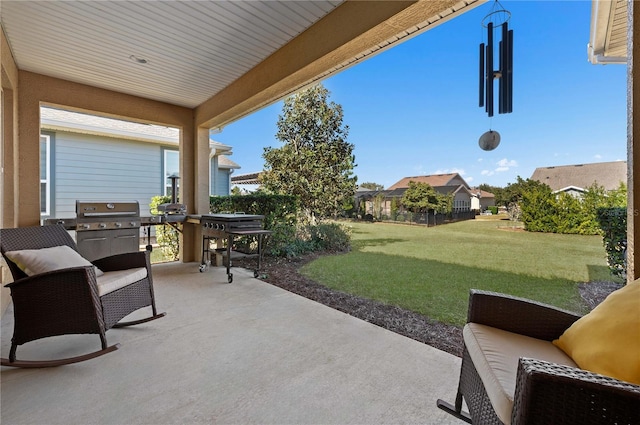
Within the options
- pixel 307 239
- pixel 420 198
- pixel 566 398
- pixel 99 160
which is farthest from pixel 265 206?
pixel 566 398

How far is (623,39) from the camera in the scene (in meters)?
3.15

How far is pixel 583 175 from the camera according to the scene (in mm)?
3539

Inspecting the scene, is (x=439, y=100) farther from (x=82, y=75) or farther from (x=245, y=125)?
(x=82, y=75)

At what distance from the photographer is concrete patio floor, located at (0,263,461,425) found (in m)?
1.64

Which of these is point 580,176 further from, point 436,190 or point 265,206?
point 265,206

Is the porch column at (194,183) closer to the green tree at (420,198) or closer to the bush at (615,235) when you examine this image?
the green tree at (420,198)

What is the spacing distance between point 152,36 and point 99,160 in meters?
4.80

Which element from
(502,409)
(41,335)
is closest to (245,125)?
(41,335)


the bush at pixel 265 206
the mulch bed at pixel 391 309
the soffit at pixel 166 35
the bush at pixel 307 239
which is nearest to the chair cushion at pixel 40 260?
the soffit at pixel 166 35

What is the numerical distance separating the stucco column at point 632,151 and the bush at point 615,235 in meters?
A: 1.66

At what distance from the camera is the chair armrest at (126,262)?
2.93 m

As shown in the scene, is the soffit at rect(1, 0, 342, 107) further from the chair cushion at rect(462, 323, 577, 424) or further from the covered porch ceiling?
the chair cushion at rect(462, 323, 577, 424)

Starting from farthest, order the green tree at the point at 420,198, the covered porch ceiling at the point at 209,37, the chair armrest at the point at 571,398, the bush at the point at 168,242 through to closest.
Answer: the bush at the point at 168,242
the green tree at the point at 420,198
the covered porch ceiling at the point at 209,37
the chair armrest at the point at 571,398

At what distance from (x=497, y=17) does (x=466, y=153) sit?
2714mm
